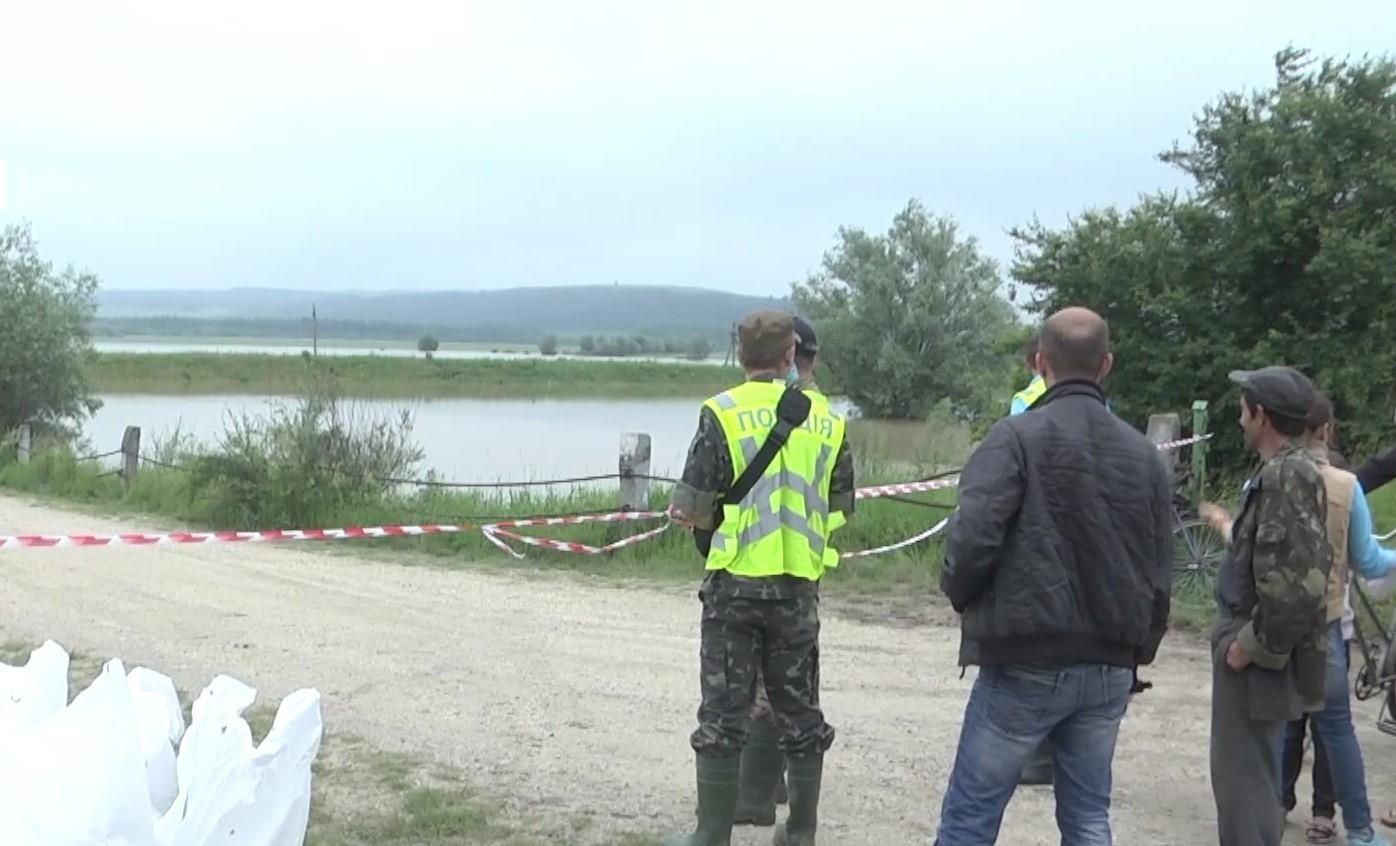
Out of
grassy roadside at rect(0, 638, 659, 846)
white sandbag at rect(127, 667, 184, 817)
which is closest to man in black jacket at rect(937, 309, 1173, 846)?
grassy roadside at rect(0, 638, 659, 846)

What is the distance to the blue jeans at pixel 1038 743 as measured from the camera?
3.69 meters

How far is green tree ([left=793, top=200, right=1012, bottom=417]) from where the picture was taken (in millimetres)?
41781

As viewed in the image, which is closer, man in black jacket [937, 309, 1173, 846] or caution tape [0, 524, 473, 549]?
man in black jacket [937, 309, 1173, 846]

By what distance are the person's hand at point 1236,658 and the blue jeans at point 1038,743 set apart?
51cm

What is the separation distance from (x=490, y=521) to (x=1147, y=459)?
9.22 metres

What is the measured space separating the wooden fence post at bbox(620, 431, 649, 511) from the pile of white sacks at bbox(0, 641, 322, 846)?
8.89m

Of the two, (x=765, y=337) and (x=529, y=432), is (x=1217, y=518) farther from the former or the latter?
(x=529, y=432)

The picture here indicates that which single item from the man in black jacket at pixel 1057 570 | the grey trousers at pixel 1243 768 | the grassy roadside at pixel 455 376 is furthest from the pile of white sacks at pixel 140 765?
the grassy roadside at pixel 455 376

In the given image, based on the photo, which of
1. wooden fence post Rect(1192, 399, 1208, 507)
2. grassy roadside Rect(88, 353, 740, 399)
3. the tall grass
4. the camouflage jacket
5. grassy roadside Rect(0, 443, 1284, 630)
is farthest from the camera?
grassy roadside Rect(88, 353, 740, 399)

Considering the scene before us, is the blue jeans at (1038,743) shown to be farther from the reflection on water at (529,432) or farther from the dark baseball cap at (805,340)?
the reflection on water at (529,432)

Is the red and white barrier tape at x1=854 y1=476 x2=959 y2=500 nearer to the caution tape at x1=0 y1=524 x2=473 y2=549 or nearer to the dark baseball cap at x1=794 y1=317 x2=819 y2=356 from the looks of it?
the caution tape at x1=0 y1=524 x2=473 y2=549

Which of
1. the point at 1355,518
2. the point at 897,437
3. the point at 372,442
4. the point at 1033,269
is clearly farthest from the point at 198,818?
the point at 897,437

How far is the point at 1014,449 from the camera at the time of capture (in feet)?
11.8

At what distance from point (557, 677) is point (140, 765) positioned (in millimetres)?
5074
